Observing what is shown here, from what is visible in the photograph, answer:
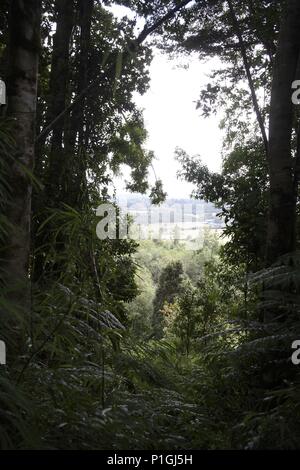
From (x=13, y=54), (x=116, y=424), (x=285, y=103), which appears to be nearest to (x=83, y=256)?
(x=116, y=424)

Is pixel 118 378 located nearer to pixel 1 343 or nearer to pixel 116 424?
pixel 116 424

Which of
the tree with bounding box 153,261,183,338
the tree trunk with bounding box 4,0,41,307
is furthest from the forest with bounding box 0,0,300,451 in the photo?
the tree with bounding box 153,261,183,338

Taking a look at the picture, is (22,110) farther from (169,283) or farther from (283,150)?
(169,283)

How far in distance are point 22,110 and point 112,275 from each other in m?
1.08

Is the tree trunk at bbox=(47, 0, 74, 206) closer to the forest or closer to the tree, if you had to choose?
the forest

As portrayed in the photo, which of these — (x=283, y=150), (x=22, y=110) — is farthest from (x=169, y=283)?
(x=22, y=110)

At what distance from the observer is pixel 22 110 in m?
2.44

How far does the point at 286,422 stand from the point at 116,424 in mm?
858

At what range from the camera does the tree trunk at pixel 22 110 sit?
2332 mm

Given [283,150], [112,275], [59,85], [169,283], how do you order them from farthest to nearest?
[169,283] < [59,85] < [283,150] < [112,275]

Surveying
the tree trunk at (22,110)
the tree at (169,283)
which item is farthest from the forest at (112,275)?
the tree at (169,283)

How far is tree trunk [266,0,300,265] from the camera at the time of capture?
14.3ft

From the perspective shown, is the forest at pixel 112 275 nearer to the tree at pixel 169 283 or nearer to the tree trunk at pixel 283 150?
the tree trunk at pixel 283 150

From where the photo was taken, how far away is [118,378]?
229cm
